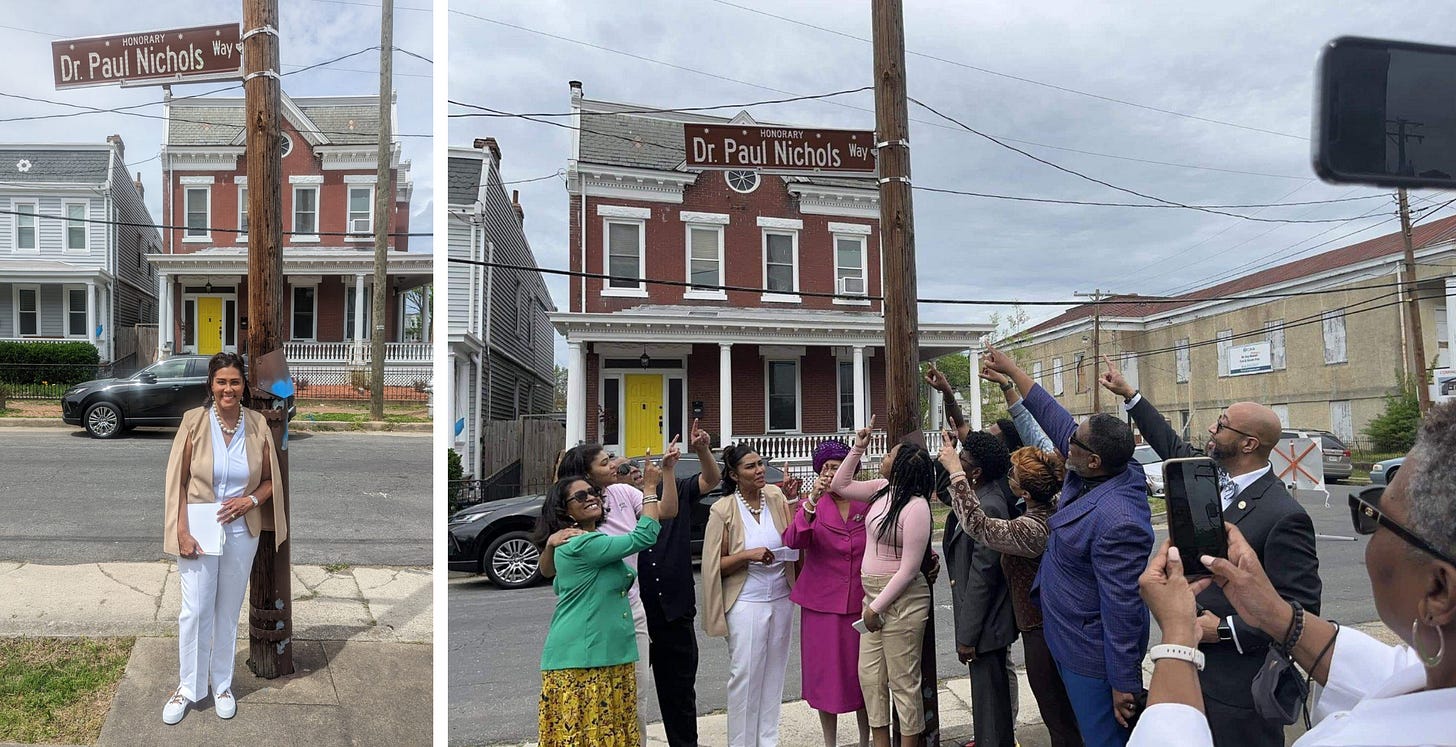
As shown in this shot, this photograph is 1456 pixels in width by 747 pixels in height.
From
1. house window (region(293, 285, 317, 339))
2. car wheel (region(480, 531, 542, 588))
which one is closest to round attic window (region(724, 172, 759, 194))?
house window (region(293, 285, 317, 339))

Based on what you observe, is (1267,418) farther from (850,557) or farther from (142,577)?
(142,577)

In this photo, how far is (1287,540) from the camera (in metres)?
2.54

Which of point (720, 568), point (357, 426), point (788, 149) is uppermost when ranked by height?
point (788, 149)

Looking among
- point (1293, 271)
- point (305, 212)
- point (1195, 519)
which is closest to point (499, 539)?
point (305, 212)

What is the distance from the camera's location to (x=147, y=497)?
16.3ft

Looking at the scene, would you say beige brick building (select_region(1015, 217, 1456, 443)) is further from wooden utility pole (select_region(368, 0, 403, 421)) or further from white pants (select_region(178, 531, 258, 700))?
wooden utility pole (select_region(368, 0, 403, 421))

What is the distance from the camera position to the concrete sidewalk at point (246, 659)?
14.0 feet

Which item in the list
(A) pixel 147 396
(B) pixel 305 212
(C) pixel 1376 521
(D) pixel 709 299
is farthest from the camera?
(D) pixel 709 299

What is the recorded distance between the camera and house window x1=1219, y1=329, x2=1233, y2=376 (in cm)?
261

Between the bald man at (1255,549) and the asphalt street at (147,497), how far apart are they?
4.75 metres

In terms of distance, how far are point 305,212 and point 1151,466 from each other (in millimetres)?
5404

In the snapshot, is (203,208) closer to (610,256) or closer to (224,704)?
(224,704)

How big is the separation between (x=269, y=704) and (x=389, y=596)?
1.25 metres

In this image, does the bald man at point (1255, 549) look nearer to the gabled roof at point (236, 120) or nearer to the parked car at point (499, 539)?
the gabled roof at point (236, 120)
